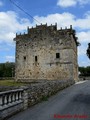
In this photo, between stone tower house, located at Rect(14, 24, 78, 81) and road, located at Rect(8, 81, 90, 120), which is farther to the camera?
stone tower house, located at Rect(14, 24, 78, 81)

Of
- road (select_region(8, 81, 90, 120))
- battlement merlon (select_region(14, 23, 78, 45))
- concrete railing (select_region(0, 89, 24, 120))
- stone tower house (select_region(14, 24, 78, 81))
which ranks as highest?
battlement merlon (select_region(14, 23, 78, 45))

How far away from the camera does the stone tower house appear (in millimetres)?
51469

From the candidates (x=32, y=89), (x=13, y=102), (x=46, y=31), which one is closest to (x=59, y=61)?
(x=46, y=31)

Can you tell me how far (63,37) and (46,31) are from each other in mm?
4205

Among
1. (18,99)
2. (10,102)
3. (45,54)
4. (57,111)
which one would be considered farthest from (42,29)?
(10,102)

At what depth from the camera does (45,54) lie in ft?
177

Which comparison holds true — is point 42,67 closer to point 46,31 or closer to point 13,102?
point 46,31

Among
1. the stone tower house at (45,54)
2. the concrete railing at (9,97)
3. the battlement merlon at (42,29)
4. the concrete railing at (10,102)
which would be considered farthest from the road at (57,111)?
the battlement merlon at (42,29)

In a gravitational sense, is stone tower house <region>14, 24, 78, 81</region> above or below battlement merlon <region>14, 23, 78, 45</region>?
below

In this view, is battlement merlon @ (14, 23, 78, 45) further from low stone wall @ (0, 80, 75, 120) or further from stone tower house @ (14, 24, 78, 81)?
low stone wall @ (0, 80, 75, 120)

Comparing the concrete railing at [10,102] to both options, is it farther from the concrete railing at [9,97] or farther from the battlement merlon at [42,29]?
the battlement merlon at [42,29]

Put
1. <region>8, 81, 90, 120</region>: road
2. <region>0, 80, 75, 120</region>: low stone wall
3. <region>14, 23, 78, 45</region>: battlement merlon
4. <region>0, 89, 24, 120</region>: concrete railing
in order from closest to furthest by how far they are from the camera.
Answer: <region>0, 89, 24, 120</region>: concrete railing
<region>0, 80, 75, 120</region>: low stone wall
<region>8, 81, 90, 120</region>: road
<region>14, 23, 78, 45</region>: battlement merlon

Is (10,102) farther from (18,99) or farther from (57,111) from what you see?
(57,111)

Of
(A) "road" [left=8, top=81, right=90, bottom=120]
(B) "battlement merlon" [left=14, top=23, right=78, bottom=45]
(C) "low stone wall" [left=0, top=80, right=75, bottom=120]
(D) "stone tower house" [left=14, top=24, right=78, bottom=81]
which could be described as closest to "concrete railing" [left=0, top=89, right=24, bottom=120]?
(C) "low stone wall" [left=0, top=80, right=75, bottom=120]
